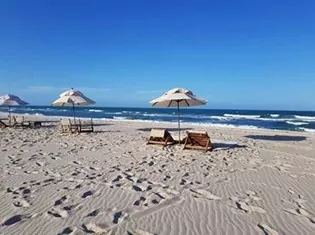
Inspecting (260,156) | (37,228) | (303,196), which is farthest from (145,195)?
(260,156)

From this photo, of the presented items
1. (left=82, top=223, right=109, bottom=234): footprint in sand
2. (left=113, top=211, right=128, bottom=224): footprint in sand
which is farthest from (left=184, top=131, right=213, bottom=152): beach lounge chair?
(left=82, top=223, right=109, bottom=234): footprint in sand

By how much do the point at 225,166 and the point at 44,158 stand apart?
5.04 m

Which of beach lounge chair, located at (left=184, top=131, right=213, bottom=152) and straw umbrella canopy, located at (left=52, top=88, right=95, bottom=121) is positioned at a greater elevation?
straw umbrella canopy, located at (left=52, top=88, right=95, bottom=121)

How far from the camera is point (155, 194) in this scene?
17.9 ft

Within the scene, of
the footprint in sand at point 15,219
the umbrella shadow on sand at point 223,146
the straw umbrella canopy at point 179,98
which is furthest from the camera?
the straw umbrella canopy at point 179,98

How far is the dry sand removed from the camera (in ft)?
13.5

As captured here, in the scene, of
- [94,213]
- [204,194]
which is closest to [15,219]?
[94,213]

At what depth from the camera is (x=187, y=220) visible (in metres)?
4.32

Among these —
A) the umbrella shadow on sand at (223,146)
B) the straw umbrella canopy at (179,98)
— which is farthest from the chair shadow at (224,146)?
the straw umbrella canopy at (179,98)

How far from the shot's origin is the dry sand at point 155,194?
413 cm

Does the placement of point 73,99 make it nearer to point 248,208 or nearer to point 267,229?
point 248,208

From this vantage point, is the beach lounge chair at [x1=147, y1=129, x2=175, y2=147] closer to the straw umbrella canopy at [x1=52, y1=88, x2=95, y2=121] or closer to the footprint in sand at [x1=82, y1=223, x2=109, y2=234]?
the straw umbrella canopy at [x1=52, y1=88, x2=95, y2=121]

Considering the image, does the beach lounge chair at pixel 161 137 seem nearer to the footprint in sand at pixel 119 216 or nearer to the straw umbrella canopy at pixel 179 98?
the straw umbrella canopy at pixel 179 98

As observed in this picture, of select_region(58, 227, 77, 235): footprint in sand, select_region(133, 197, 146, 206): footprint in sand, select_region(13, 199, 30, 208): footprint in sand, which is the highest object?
select_region(13, 199, 30, 208): footprint in sand
